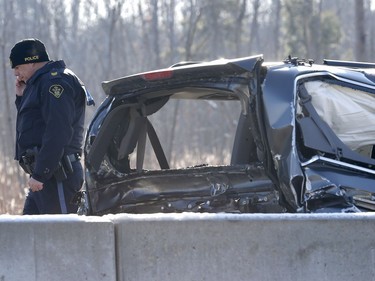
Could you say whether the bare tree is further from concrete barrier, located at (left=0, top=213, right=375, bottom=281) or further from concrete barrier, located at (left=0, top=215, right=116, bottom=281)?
concrete barrier, located at (left=0, top=215, right=116, bottom=281)

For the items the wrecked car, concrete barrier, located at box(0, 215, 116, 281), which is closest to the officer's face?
the wrecked car

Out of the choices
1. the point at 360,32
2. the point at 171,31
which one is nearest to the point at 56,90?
the point at 360,32

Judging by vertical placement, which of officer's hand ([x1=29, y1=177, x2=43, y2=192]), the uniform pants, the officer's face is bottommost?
the uniform pants

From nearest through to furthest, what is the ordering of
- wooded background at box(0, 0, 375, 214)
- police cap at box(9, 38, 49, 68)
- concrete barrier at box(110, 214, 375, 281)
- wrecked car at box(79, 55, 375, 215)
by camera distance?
concrete barrier at box(110, 214, 375, 281)
wrecked car at box(79, 55, 375, 215)
police cap at box(9, 38, 49, 68)
wooded background at box(0, 0, 375, 214)

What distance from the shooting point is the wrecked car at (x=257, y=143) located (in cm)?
442

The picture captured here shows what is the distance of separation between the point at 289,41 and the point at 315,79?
914 inches

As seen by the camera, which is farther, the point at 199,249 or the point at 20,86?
the point at 20,86

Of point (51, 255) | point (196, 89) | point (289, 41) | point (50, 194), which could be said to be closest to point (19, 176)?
point (50, 194)

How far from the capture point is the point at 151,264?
3867 mm

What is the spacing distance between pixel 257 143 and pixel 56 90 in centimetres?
180

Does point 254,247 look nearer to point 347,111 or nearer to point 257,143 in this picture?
point 257,143

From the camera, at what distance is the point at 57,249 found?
391 centimetres

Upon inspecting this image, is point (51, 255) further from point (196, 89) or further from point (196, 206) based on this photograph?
point (196, 89)

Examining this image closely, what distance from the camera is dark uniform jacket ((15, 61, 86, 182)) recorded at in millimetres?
5527
